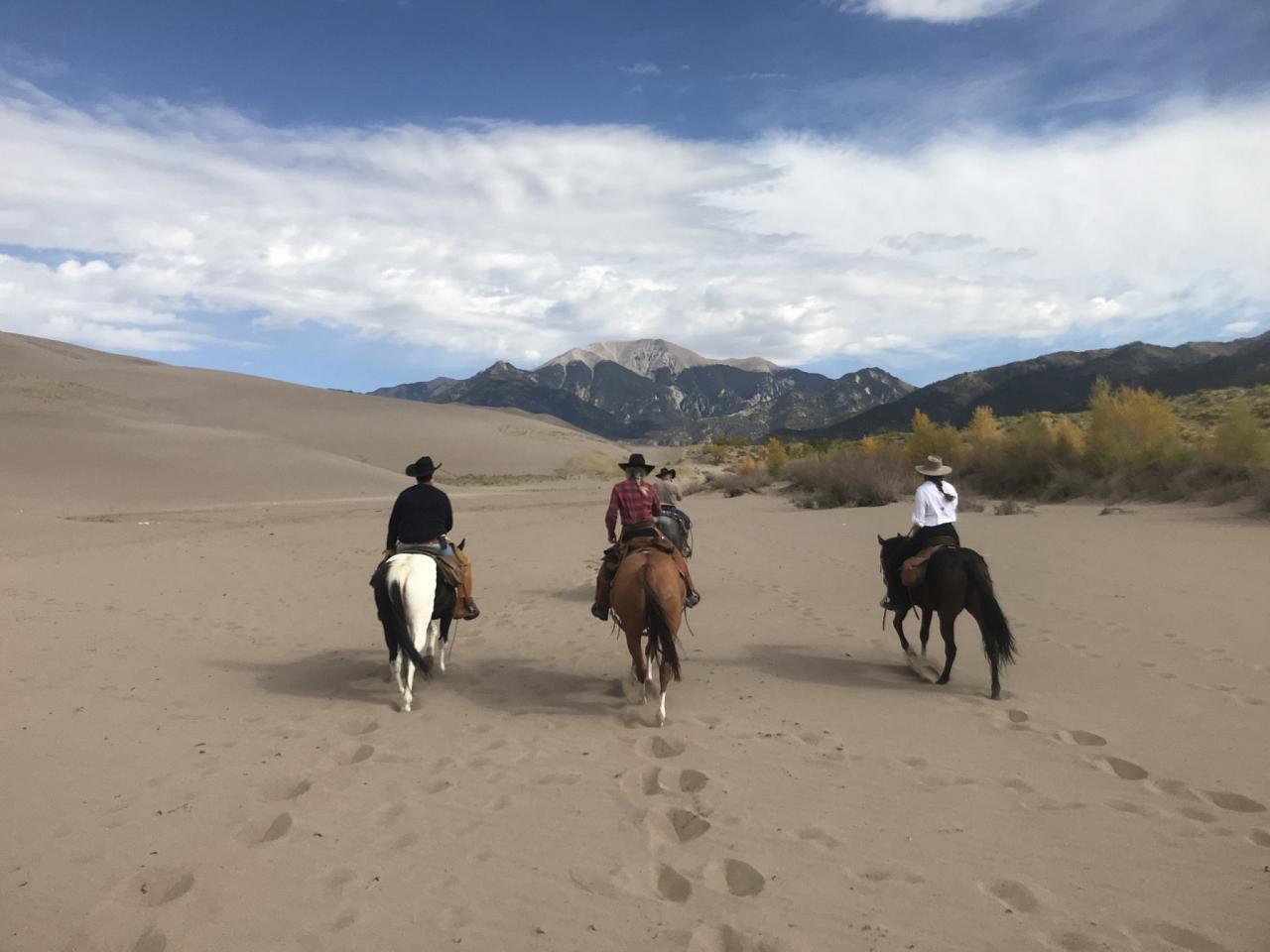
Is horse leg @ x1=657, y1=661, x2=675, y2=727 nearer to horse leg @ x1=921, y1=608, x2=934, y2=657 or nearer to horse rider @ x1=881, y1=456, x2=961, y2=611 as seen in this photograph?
horse rider @ x1=881, y1=456, x2=961, y2=611

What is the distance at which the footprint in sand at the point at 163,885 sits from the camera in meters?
4.00

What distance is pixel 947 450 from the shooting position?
33.8 metres

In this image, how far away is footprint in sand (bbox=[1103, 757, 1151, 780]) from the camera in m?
5.17

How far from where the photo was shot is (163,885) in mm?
4117

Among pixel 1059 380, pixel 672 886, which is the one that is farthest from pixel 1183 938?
pixel 1059 380

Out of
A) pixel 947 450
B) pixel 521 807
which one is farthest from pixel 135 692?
pixel 947 450

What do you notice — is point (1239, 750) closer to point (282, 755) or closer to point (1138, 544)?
point (282, 755)

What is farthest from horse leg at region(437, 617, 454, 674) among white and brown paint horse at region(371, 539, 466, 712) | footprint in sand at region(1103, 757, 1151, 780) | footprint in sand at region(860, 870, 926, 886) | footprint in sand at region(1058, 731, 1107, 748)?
footprint in sand at region(1103, 757, 1151, 780)

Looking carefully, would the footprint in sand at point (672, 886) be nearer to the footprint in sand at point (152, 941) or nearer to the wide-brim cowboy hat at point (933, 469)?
the footprint in sand at point (152, 941)

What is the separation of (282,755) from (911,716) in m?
4.96

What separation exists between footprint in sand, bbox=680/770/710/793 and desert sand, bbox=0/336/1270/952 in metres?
0.04

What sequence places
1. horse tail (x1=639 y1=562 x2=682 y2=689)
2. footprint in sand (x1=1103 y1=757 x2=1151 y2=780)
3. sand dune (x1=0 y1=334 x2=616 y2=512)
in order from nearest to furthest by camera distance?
footprint in sand (x1=1103 y1=757 x2=1151 y2=780) < horse tail (x1=639 y1=562 x2=682 y2=689) < sand dune (x1=0 y1=334 x2=616 y2=512)

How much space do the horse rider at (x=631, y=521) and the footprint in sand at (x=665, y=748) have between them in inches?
64.9

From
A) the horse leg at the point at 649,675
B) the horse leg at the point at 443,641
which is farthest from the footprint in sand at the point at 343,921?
the horse leg at the point at 443,641
